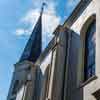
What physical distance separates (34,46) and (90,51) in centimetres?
1364

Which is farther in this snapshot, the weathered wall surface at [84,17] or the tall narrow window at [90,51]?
the weathered wall surface at [84,17]

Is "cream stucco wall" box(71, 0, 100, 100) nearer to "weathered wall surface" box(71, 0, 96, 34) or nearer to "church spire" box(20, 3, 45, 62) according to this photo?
"weathered wall surface" box(71, 0, 96, 34)

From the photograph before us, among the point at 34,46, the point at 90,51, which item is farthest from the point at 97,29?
the point at 34,46

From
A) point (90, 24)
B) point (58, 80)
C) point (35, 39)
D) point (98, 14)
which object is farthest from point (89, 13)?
point (35, 39)

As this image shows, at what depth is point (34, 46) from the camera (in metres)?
26.0

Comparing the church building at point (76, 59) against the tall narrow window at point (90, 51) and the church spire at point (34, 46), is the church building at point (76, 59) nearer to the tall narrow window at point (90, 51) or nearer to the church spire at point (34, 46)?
the tall narrow window at point (90, 51)

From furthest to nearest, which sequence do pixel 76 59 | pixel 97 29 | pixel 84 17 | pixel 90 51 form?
1. pixel 84 17
2. pixel 76 59
3. pixel 90 51
4. pixel 97 29

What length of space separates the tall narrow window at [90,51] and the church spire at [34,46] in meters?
10.2

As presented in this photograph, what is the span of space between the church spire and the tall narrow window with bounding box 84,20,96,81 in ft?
33.3

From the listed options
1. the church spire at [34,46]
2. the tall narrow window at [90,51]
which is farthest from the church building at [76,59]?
the church spire at [34,46]

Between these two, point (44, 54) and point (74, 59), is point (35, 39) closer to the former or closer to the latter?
point (44, 54)

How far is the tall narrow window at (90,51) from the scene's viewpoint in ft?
39.5

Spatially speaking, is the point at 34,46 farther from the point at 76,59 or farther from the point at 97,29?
the point at 97,29

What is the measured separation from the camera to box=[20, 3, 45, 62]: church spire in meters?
23.8
